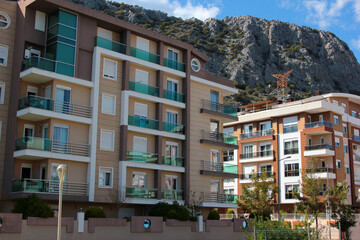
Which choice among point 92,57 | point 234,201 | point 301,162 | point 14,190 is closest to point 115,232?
point 14,190

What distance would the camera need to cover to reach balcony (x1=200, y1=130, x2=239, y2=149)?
41.0 metres

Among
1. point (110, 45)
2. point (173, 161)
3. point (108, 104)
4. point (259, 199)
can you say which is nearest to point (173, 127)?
point (173, 161)

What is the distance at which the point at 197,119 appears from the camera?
1608 inches

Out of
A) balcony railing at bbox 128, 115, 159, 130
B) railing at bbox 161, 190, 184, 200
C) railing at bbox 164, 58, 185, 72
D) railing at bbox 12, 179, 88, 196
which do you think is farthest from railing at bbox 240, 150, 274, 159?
railing at bbox 12, 179, 88, 196

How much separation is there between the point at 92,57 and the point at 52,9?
4.39 m

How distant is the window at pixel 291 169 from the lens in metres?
56.8

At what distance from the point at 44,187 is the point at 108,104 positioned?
8062 mm

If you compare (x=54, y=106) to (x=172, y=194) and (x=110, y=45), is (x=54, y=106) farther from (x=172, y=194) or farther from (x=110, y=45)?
(x=172, y=194)

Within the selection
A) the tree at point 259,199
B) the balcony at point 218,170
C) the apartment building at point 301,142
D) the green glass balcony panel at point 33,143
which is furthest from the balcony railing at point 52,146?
the apartment building at point 301,142

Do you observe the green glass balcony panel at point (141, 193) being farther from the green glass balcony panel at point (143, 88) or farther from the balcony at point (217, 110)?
the balcony at point (217, 110)

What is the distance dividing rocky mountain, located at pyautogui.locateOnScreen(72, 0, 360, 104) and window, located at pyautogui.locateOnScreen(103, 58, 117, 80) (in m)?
68.5

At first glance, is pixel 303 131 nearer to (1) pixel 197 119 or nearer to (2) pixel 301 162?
(2) pixel 301 162

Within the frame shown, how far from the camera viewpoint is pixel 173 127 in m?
38.4

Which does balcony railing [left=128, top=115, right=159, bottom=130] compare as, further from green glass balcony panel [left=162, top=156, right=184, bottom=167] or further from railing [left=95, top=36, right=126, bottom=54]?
railing [left=95, top=36, right=126, bottom=54]
